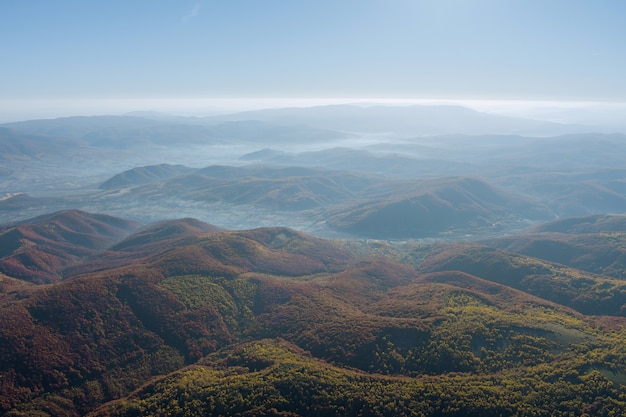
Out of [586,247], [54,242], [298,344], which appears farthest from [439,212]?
[54,242]

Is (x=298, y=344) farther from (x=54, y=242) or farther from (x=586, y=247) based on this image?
(x=54, y=242)

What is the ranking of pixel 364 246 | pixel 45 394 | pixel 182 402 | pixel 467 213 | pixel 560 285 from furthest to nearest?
pixel 467 213 → pixel 364 246 → pixel 560 285 → pixel 45 394 → pixel 182 402

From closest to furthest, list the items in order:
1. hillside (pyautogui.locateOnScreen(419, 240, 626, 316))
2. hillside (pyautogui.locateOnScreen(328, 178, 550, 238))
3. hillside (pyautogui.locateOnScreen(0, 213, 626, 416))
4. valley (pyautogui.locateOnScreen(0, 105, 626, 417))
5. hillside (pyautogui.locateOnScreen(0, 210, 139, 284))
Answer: hillside (pyautogui.locateOnScreen(0, 213, 626, 416)), valley (pyautogui.locateOnScreen(0, 105, 626, 417)), hillside (pyautogui.locateOnScreen(419, 240, 626, 316)), hillside (pyautogui.locateOnScreen(0, 210, 139, 284)), hillside (pyautogui.locateOnScreen(328, 178, 550, 238))

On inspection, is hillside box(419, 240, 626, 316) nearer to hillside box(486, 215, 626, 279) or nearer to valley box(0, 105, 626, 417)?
valley box(0, 105, 626, 417)

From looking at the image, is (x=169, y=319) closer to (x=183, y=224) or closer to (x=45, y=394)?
(x=45, y=394)

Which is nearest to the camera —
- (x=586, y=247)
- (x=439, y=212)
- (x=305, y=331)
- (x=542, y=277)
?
(x=305, y=331)

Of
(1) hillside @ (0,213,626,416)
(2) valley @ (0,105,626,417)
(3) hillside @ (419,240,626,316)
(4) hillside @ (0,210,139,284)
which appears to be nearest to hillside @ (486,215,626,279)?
(2) valley @ (0,105,626,417)

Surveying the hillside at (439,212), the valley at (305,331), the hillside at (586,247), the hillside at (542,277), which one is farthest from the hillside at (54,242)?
the hillside at (586,247)

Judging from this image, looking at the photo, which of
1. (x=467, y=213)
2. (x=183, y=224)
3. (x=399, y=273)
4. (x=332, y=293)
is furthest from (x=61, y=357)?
(x=467, y=213)

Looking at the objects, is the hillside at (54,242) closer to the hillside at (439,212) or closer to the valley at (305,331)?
the valley at (305,331)
